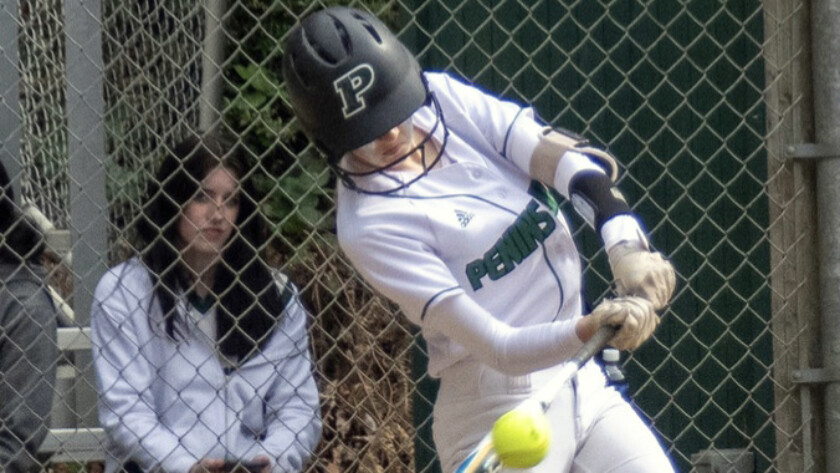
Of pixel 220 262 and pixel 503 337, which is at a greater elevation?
pixel 503 337

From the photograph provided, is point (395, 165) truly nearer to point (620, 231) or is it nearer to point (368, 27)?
point (368, 27)

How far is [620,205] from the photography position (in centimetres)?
329

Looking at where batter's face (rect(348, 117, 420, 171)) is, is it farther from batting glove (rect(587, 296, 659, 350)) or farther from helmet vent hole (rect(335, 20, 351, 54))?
batting glove (rect(587, 296, 659, 350))

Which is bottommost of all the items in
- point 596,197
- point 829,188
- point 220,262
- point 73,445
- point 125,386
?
point 73,445

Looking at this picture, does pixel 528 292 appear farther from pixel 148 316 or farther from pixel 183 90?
pixel 183 90

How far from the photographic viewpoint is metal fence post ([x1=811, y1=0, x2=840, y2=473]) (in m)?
4.10

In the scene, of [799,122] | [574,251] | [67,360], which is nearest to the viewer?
[574,251]

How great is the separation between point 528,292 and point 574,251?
141 mm

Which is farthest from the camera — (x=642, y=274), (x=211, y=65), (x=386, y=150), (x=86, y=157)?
(x=211, y=65)

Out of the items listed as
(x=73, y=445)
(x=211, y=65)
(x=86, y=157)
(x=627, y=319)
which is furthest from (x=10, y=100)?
(x=627, y=319)

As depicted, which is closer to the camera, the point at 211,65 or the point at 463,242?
the point at 463,242

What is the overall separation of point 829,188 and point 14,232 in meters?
2.27

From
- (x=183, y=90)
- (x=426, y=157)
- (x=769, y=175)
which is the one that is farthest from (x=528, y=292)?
(x=183, y=90)

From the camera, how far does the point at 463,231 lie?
3.29 metres
